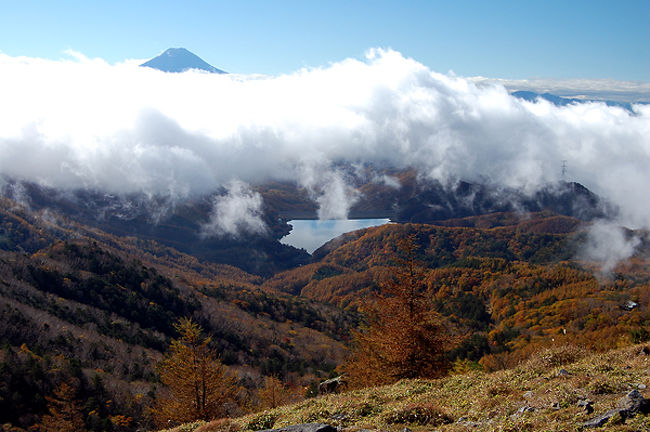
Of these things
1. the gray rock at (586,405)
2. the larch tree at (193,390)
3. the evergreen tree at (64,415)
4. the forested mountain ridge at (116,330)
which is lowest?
the forested mountain ridge at (116,330)

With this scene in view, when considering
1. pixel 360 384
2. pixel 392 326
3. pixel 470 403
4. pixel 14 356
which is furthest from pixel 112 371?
pixel 470 403

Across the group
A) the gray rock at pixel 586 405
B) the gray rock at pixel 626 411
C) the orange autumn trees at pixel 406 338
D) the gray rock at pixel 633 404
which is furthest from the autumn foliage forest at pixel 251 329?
the gray rock at pixel 626 411

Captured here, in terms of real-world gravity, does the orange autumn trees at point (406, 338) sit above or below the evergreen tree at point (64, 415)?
above

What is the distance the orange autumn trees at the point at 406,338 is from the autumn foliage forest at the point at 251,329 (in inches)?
3.6

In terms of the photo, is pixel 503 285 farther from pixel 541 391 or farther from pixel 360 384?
pixel 541 391

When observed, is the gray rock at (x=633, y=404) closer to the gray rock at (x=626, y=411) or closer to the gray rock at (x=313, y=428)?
the gray rock at (x=626, y=411)

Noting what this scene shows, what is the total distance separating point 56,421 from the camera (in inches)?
1470

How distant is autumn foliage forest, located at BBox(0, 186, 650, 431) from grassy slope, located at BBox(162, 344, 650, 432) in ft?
23.4

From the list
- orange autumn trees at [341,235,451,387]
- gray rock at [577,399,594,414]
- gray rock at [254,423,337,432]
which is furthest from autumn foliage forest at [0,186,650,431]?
gray rock at [254,423,337,432]

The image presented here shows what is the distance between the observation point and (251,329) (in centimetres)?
10550

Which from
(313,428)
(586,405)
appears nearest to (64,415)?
(313,428)

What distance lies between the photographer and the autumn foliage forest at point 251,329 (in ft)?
99.7

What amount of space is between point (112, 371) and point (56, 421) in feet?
69.4

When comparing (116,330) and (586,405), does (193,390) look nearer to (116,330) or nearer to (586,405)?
(586,405)
